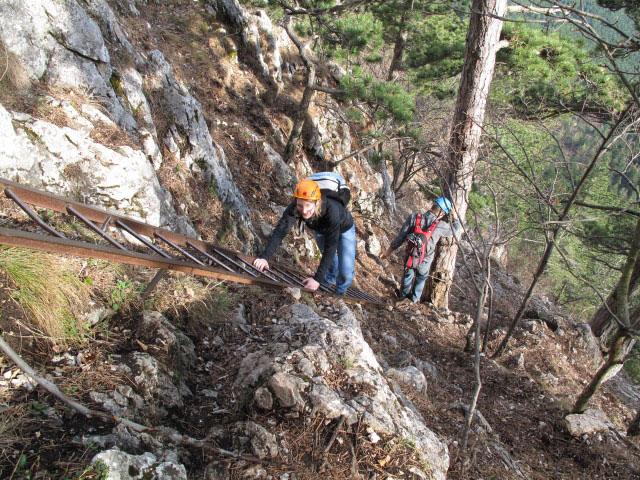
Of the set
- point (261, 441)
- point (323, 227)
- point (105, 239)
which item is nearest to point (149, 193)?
point (105, 239)

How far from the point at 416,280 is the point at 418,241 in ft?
3.03

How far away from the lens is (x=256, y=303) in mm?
4262

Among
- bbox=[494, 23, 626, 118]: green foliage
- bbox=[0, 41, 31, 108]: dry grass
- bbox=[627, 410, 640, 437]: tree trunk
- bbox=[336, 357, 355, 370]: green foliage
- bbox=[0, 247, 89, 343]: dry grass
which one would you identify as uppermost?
bbox=[494, 23, 626, 118]: green foliage

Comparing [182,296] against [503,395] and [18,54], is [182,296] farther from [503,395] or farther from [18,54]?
[503,395]

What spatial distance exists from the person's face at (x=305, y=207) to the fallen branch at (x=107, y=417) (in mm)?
2572

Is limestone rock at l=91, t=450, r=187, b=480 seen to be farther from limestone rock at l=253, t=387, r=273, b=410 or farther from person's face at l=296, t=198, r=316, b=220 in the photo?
person's face at l=296, t=198, r=316, b=220

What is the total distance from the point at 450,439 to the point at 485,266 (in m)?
1.66

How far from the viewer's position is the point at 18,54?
444cm

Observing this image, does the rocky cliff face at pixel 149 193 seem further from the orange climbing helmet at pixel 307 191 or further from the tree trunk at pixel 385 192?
the tree trunk at pixel 385 192

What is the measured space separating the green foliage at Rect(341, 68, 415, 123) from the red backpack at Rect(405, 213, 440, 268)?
9.24 feet

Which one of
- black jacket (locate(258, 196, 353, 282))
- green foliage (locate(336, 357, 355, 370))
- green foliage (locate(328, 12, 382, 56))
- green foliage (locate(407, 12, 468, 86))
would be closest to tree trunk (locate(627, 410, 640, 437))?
green foliage (locate(336, 357, 355, 370))

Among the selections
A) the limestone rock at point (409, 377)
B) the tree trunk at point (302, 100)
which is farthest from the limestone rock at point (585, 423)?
the tree trunk at point (302, 100)

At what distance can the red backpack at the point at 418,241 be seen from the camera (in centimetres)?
704

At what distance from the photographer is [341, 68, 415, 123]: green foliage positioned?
8547 millimetres
